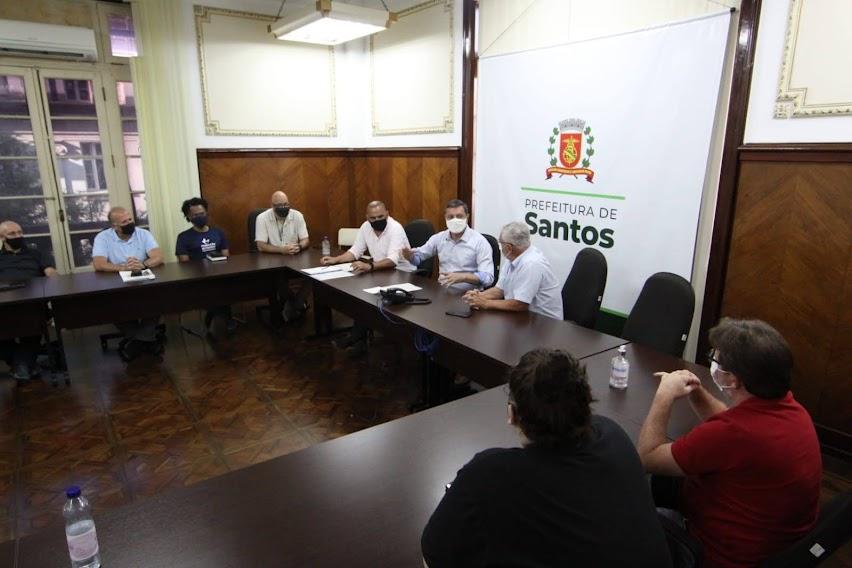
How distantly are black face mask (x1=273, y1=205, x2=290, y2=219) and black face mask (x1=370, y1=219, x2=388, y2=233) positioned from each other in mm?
1089

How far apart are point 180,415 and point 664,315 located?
2.87m

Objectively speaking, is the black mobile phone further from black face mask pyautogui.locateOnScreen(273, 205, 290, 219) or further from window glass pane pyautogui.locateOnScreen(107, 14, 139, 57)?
window glass pane pyautogui.locateOnScreen(107, 14, 139, 57)

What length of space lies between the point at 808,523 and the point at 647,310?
1444 millimetres

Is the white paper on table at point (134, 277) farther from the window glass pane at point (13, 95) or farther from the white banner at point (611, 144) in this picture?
the white banner at point (611, 144)

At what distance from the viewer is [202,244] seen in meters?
4.81

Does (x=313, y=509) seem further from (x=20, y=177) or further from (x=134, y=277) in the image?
(x=20, y=177)

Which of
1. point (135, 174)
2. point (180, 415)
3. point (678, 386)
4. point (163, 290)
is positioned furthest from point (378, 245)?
point (678, 386)

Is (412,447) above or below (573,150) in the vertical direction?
below

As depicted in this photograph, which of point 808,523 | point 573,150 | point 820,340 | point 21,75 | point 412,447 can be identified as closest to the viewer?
point 808,523

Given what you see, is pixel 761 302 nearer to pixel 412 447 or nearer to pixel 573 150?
pixel 573 150

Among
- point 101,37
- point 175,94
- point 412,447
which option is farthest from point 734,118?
point 101,37

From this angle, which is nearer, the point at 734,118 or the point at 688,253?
the point at 734,118

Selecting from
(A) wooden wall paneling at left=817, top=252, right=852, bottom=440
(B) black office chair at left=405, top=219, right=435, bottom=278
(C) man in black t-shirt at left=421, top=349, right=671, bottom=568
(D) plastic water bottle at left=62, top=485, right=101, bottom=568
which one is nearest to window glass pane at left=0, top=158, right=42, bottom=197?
(B) black office chair at left=405, top=219, right=435, bottom=278

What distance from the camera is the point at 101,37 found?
16.4 feet
